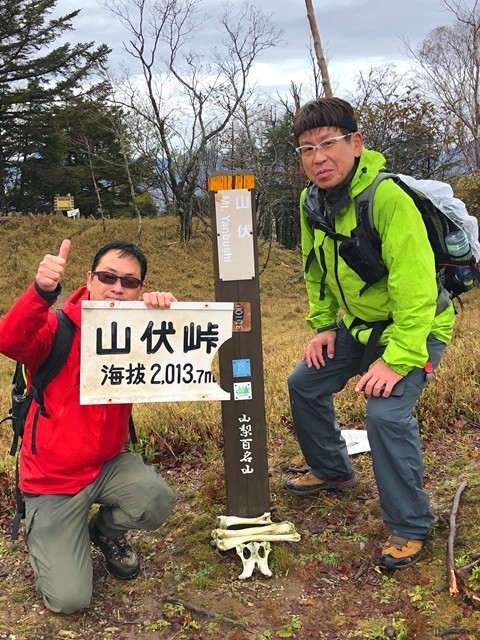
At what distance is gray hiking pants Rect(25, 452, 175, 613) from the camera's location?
2.54 m

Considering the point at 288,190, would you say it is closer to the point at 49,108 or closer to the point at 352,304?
the point at 49,108

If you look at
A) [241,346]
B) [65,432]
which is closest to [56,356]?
[65,432]

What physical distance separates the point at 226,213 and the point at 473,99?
65.3 feet

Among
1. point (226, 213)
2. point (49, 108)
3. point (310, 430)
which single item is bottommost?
point (310, 430)

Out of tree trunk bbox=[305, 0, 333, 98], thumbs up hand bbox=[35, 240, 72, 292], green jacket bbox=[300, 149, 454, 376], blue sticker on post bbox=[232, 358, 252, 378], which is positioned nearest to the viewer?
thumbs up hand bbox=[35, 240, 72, 292]

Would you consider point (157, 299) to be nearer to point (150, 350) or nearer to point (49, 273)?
point (150, 350)

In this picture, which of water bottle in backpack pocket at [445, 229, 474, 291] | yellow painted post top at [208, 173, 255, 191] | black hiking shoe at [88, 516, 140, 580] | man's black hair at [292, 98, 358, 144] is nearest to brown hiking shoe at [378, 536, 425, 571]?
black hiking shoe at [88, 516, 140, 580]

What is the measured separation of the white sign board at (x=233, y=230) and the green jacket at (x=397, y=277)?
420 mm

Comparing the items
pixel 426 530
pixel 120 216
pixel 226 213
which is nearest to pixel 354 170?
pixel 226 213

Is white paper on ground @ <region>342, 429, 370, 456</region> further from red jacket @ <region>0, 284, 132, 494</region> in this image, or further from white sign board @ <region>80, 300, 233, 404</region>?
red jacket @ <region>0, 284, 132, 494</region>

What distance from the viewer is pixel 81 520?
2717mm

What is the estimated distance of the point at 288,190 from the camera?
2361cm

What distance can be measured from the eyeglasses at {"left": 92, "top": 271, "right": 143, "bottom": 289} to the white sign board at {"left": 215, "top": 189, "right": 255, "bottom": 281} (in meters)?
0.43

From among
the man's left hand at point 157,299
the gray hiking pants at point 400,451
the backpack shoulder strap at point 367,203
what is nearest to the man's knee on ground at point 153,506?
the man's left hand at point 157,299
